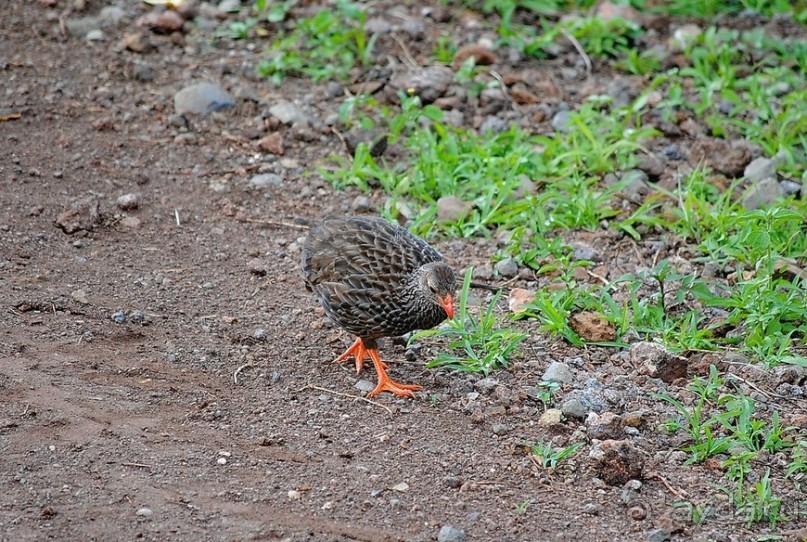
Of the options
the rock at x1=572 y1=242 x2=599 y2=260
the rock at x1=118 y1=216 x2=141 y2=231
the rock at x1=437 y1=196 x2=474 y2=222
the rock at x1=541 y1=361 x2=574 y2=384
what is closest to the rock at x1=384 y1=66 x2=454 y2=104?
the rock at x1=437 y1=196 x2=474 y2=222

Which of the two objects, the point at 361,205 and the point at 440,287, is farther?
the point at 361,205

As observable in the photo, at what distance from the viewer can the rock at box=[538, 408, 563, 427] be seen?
18.5 ft

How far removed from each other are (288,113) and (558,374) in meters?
3.66

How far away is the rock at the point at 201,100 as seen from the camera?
866 cm

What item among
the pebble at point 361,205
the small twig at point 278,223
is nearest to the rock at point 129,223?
the small twig at point 278,223

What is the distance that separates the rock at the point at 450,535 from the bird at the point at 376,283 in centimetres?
122

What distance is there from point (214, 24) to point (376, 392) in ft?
16.6

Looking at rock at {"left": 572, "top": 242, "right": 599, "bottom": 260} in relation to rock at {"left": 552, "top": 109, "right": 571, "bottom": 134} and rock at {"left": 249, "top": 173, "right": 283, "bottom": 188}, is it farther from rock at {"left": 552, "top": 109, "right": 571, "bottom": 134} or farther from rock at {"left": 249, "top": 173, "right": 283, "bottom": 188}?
rock at {"left": 249, "top": 173, "right": 283, "bottom": 188}

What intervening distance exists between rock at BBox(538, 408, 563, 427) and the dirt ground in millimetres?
76

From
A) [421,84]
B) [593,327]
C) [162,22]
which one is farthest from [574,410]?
[162,22]

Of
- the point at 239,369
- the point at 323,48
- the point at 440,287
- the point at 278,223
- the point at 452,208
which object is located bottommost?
the point at 278,223

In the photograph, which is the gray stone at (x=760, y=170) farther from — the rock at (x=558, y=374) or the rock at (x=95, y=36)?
the rock at (x=95, y=36)

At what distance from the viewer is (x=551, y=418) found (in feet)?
18.5

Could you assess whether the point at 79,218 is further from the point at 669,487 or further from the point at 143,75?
the point at 669,487
